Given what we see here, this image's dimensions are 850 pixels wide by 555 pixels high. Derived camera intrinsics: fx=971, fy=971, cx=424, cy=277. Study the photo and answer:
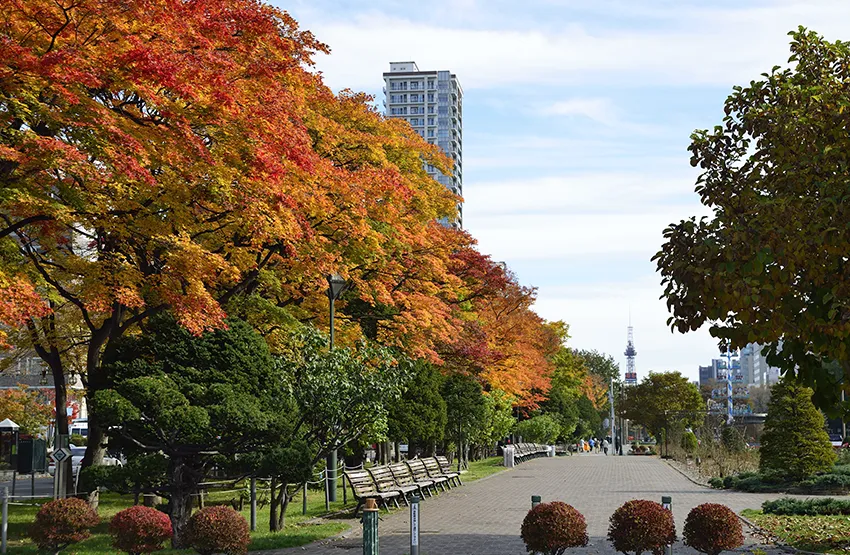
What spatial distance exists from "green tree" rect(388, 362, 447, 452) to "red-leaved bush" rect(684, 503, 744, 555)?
17703 millimetres

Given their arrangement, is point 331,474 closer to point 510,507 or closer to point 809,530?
point 510,507

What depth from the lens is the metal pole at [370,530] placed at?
1188 cm

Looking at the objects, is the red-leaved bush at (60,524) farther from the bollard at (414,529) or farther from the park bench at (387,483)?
the park bench at (387,483)

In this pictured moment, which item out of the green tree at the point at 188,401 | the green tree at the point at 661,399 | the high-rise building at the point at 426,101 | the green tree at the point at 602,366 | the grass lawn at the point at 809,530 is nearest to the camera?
the green tree at the point at 188,401

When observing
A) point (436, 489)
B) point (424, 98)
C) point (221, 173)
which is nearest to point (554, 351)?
point (436, 489)

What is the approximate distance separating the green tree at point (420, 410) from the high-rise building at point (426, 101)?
463ft

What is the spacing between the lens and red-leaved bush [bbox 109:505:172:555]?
41.5 ft

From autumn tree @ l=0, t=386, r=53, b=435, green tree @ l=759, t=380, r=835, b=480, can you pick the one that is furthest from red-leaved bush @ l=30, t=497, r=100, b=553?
autumn tree @ l=0, t=386, r=53, b=435

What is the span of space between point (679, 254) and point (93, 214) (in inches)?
404

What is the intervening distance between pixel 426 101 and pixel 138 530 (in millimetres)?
164881

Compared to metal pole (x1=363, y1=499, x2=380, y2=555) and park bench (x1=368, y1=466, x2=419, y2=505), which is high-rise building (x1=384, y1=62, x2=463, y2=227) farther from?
metal pole (x1=363, y1=499, x2=380, y2=555)

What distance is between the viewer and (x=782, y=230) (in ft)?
36.7

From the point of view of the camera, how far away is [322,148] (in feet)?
87.7

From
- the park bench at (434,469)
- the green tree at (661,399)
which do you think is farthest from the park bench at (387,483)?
the green tree at (661,399)
